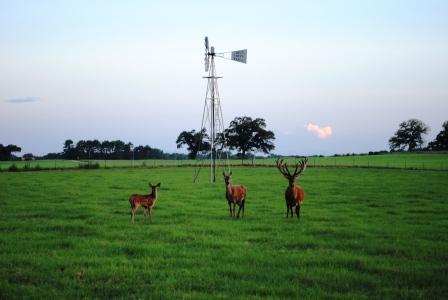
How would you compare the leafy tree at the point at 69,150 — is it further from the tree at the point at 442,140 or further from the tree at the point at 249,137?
the tree at the point at 442,140

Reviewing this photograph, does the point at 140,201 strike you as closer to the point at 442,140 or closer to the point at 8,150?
the point at 8,150

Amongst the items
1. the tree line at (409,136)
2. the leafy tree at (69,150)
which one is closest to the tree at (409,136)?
the tree line at (409,136)

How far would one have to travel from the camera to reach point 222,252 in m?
13.7

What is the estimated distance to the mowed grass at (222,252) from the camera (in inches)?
405

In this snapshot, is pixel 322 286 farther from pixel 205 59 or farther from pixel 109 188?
→ pixel 205 59

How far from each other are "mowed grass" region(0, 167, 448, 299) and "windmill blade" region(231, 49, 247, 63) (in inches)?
813

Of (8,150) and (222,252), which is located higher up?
(8,150)

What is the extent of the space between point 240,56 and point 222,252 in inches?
1237

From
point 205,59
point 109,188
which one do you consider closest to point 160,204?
point 109,188

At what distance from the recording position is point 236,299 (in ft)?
31.1

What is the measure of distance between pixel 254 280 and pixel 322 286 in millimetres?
1494

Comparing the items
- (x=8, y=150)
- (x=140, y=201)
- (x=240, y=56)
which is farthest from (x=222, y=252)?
(x=8, y=150)

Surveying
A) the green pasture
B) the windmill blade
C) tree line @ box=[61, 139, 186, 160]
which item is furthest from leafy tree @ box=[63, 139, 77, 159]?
the windmill blade

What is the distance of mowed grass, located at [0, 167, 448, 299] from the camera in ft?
33.8
